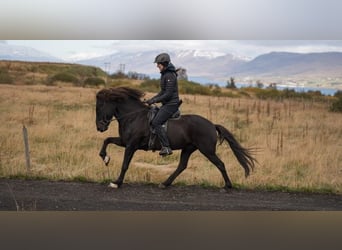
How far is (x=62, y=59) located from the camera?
723 cm

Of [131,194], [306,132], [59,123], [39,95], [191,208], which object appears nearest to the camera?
[191,208]

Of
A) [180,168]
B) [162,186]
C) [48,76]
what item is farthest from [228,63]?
[48,76]

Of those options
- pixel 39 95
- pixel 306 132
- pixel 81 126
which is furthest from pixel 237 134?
pixel 39 95

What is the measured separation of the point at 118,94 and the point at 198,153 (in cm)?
304

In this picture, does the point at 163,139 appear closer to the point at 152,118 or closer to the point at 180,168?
the point at 152,118

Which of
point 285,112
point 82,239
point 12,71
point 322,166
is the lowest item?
point 82,239

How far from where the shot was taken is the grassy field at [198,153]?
691 cm

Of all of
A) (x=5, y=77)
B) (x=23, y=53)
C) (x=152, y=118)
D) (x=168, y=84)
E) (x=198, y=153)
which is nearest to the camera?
(x=168, y=84)

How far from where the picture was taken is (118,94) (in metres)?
6.25

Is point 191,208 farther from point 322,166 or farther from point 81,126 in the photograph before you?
point 81,126

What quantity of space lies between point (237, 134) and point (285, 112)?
1.88 meters

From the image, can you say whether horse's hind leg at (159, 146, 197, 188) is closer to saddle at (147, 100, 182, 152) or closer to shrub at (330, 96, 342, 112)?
saddle at (147, 100, 182, 152)

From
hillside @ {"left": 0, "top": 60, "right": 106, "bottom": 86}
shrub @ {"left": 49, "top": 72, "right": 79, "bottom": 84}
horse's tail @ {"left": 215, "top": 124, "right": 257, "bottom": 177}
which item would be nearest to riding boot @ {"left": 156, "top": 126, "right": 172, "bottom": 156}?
horse's tail @ {"left": 215, "top": 124, "right": 257, "bottom": 177}

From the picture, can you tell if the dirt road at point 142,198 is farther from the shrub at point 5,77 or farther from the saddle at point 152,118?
the shrub at point 5,77
